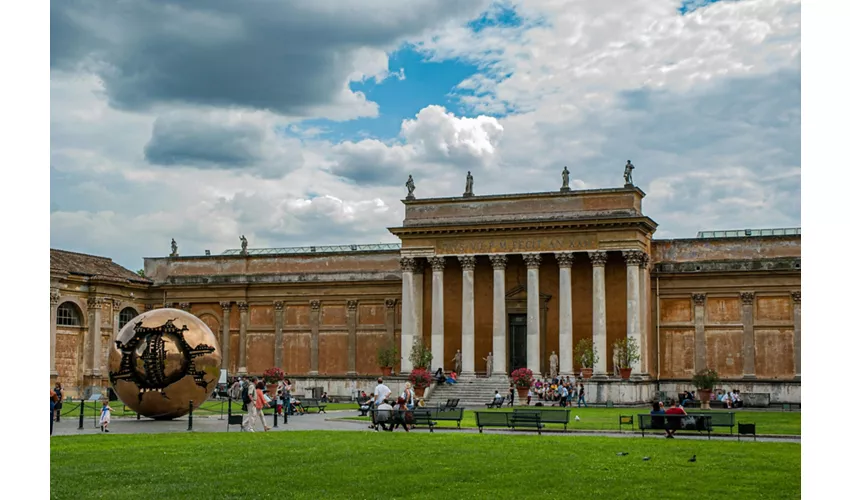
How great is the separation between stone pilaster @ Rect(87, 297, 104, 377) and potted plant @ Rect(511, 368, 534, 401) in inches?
869

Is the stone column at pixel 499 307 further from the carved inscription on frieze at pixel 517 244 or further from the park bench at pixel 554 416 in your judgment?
the park bench at pixel 554 416

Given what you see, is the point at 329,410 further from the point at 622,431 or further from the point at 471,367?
the point at 622,431

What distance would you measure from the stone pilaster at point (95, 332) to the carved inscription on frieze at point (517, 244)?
58.9 ft

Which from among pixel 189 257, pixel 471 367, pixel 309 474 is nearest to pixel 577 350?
pixel 471 367

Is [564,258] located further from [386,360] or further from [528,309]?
[386,360]

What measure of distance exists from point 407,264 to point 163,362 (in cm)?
2315

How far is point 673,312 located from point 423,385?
12.7 meters

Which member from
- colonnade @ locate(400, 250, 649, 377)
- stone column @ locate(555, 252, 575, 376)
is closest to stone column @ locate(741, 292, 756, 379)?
colonnade @ locate(400, 250, 649, 377)

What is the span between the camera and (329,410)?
4181 cm

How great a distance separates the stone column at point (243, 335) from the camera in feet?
189

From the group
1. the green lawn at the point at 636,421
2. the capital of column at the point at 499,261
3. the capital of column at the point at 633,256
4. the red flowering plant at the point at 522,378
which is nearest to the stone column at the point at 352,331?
the capital of column at the point at 499,261

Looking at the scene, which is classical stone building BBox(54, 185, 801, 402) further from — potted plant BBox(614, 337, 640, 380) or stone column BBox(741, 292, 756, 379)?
potted plant BBox(614, 337, 640, 380)

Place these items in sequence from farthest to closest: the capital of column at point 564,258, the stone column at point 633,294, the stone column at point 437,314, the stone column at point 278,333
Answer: the stone column at point 278,333, the stone column at point 437,314, the capital of column at point 564,258, the stone column at point 633,294
